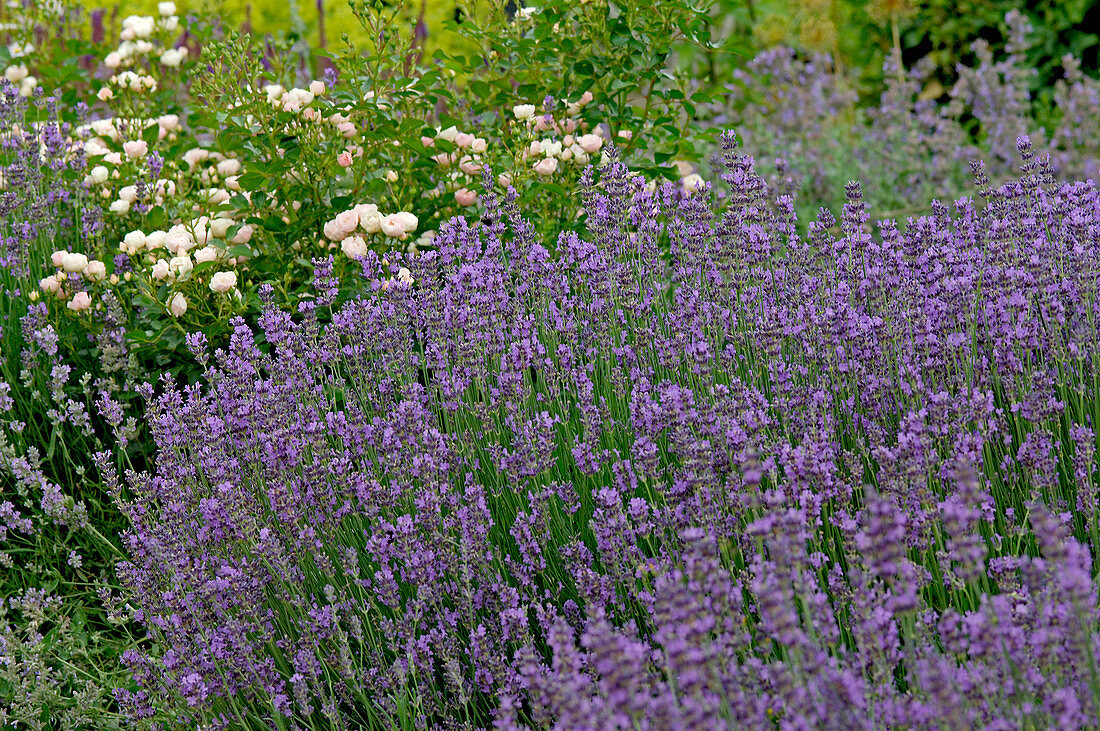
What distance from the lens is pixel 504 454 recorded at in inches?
101

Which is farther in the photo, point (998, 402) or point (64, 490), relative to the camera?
point (64, 490)

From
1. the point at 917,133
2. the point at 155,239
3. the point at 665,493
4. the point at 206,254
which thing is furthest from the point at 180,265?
the point at 917,133

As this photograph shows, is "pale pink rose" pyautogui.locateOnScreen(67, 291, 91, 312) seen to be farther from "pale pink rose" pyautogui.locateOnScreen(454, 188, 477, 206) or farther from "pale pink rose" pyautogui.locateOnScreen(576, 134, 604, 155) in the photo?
"pale pink rose" pyautogui.locateOnScreen(576, 134, 604, 155)

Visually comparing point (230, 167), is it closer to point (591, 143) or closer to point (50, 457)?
point (50, 457)

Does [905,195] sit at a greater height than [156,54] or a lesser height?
lesser

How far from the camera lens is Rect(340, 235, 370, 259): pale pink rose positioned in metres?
→ 3.42

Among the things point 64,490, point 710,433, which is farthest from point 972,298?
point 64,490

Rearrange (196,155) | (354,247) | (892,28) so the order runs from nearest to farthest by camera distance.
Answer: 1. (354,247)
2. (196,155)
3. (892,28)

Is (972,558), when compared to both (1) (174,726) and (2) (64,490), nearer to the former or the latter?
(1) (174,726)

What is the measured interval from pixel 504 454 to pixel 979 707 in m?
1.25

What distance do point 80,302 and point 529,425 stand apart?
6.68 feet

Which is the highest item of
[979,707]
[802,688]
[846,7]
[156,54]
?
[846,7]

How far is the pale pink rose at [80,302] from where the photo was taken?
367cm

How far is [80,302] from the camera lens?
145 inches
